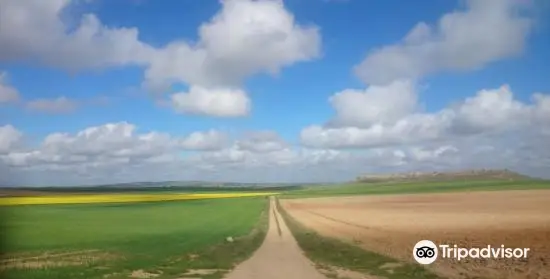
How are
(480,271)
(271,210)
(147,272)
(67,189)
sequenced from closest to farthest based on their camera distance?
(480,271), (147,272), (67,189), (271,210)

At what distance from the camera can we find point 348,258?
5.09 m

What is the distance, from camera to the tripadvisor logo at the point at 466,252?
176 inches

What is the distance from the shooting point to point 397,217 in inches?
A: 201

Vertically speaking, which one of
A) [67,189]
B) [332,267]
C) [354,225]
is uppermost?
[67,189]

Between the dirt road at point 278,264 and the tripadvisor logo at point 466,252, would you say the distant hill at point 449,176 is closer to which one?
the tripadvisor logo at point 466,252

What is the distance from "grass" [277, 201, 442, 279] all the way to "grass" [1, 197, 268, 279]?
1.52ft

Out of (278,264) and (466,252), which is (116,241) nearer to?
(278,264)

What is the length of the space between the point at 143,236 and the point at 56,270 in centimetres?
73

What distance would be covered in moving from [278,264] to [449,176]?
152cm

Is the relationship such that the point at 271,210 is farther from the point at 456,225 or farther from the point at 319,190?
the point at 456,225

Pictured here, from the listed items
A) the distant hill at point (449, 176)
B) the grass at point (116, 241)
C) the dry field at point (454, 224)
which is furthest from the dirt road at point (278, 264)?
the distant hill at point (449, 176)

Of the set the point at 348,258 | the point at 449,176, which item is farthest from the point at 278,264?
the point at 449,176

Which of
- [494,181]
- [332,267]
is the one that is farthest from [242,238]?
[494,181]

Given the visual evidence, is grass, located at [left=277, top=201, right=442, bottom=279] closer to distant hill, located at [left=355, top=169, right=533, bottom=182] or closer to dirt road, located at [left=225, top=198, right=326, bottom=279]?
dirt road, located at [left=225, top=198, right=326, bottom=279]
